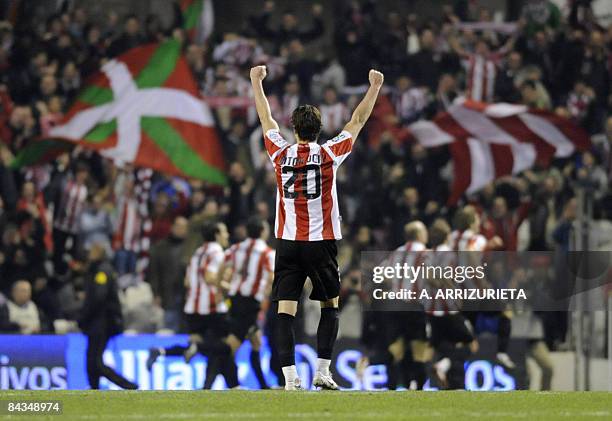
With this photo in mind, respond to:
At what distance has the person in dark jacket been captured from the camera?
1581 centimetres

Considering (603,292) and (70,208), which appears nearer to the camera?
(603,292)

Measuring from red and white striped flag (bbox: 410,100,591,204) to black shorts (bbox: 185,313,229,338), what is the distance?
5.11 metres

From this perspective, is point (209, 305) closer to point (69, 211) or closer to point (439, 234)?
point (439, 234)

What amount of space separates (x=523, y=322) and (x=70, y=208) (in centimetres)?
665

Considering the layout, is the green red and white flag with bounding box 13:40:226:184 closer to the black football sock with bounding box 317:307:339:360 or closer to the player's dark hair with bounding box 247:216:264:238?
the player's dark hair with bounding box 247:216:264:238

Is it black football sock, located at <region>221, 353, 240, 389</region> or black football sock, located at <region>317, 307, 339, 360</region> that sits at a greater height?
black football sock, located at <region>317, 307, 339, 360</region>

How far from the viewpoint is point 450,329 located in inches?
573

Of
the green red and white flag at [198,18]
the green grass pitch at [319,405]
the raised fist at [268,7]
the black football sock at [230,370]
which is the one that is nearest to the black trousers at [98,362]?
the black football sock at [230,370]

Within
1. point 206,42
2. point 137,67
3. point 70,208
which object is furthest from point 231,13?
point 70,208

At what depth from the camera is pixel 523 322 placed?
15055 millimetres

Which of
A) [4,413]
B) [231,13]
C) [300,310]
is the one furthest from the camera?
[231,13]

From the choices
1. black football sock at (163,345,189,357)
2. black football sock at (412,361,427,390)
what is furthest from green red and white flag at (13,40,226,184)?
black football sock at (412,361,427,390)

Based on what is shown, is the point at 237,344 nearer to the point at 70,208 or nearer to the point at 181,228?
the point at 181,228

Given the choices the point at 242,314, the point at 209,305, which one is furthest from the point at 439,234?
the point at 209,305
